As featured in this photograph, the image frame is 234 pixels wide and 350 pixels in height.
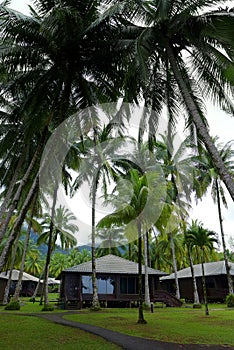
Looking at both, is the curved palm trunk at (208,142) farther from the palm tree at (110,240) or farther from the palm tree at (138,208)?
the palm tree at (110,240)

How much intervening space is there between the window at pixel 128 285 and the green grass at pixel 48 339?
15600 millimetres

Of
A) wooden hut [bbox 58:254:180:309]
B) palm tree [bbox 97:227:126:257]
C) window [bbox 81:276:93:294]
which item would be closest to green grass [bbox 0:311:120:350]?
wooden hut [bbox 58:254:180:309]

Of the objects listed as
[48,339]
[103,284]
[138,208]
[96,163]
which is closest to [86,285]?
[103,284]

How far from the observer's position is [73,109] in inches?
589

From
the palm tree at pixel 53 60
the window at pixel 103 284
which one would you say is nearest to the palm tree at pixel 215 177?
the window at pixel 103 284

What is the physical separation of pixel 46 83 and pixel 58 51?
1.41 metres

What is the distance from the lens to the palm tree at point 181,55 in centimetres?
923

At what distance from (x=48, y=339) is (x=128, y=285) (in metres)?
18.7

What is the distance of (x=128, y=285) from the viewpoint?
27.0m

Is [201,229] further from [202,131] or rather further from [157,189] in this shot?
[202,131]

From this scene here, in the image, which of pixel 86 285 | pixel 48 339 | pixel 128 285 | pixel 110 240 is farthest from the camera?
pixel 110 240

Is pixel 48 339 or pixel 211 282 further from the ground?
pixel 211 282

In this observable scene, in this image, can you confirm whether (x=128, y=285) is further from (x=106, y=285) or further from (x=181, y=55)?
(x=181, y=55)

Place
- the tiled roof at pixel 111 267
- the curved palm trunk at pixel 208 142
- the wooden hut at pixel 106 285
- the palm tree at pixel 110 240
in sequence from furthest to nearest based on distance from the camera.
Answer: the palm tree at pixel 110 240 < the tiled roof at pixel 111 267 < the wooden hut at pixel 106 285 < the curved palm trunk at pixel 208 142
